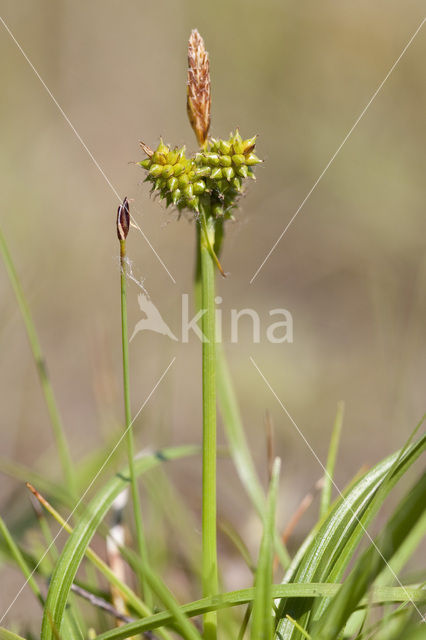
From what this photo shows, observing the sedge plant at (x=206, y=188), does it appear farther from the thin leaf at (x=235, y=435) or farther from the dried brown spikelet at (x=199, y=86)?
the thin leaf at (x=235, y=435)

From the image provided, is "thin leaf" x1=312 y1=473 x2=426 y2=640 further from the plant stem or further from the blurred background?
the blurred background

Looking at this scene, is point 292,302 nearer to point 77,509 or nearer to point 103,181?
point 103,181

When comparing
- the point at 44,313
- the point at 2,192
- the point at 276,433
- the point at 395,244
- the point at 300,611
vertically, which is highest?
the point at 2,192

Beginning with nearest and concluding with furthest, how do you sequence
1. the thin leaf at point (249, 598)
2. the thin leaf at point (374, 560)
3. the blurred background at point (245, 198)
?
the thin leaf at point (374, 560) → the thin leaf at point (249, 598) → the blurred background at point (245, 198)

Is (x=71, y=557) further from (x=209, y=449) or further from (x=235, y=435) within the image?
(x=235, y=435)

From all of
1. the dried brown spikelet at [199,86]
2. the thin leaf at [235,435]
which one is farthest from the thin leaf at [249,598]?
the dried brown spikelet at [199,86]

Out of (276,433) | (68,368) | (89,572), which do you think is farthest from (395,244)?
(89,572)

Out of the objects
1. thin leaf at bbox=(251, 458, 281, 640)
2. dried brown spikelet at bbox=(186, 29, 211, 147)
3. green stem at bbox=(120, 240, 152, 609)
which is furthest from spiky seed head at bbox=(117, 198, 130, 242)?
thin leaf at bbox=(251, 458, 281, 640)
